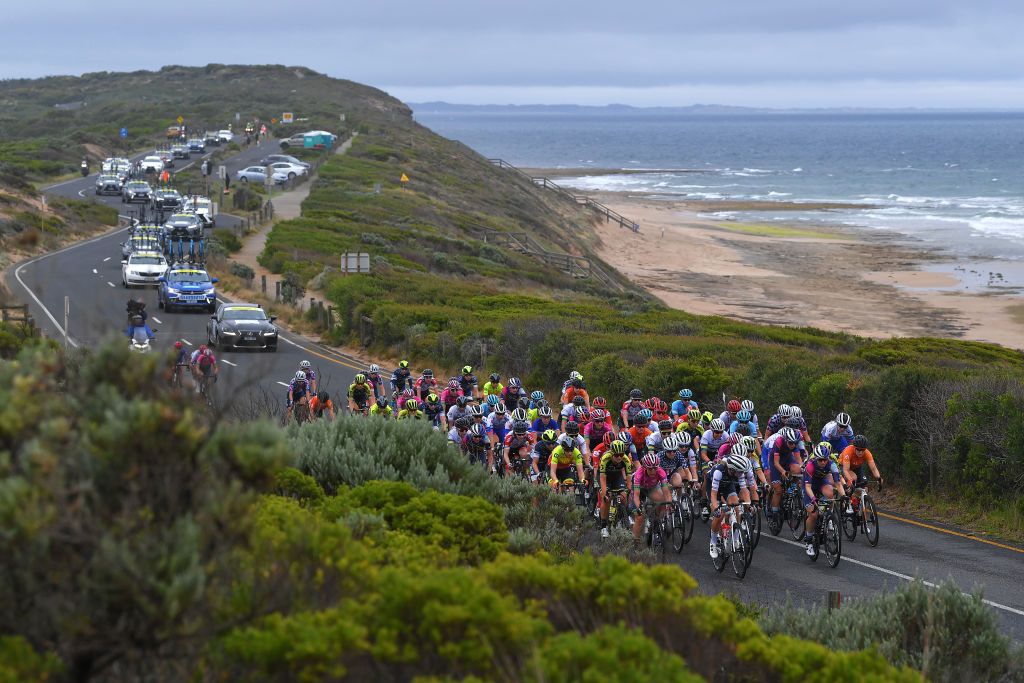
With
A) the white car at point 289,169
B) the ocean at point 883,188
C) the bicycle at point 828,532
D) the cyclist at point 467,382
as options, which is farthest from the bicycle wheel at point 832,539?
the white car at point 289,169

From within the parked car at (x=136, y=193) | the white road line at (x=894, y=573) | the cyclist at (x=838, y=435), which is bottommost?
the parked car at (x=136, y=193)

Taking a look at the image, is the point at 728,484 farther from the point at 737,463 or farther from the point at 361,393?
the point at 361,393

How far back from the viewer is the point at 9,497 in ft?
20.4

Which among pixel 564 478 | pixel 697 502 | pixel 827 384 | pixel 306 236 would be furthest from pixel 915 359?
pixel 306 236

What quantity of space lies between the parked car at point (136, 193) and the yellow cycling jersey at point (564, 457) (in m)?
61.8

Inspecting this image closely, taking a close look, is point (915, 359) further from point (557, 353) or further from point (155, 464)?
point (155, 464)

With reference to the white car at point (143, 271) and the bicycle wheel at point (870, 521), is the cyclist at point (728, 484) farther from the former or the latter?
the white car at point (143, 271)

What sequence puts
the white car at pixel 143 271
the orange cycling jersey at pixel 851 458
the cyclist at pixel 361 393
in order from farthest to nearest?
the white car at pixel 143 271 < the cyclist at pixel 361 393 < the orange cycling jersey at pixel 851 458

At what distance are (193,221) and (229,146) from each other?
61.1 m

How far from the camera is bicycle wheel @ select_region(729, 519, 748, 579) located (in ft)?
49.0

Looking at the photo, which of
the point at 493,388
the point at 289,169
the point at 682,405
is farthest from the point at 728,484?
the point at 289,169

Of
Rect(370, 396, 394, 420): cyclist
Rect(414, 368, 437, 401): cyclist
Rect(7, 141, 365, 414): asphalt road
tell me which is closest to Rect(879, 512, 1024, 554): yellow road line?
Rect(414, 368, 437, 401): cyclist

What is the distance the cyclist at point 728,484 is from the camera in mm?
15312

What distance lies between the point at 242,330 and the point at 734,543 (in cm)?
2151
